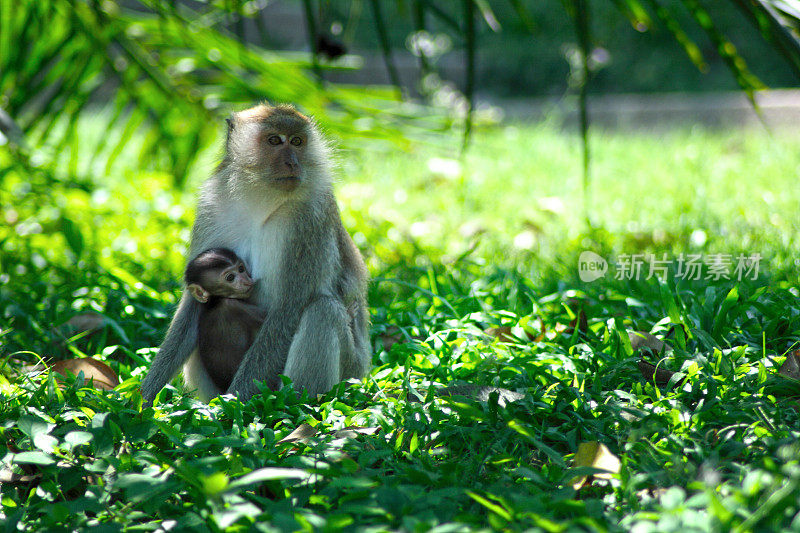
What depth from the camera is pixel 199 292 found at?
3068mm

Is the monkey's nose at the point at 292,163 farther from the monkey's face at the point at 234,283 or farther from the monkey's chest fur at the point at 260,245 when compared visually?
the monkey's face at the point at 234,283

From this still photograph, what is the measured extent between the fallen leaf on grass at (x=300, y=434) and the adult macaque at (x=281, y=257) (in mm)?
411

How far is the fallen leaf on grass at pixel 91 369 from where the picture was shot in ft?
10.2

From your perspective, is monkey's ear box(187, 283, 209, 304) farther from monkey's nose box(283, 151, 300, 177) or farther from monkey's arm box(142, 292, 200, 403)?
monkey's nose box(283, 151, 300, 177)

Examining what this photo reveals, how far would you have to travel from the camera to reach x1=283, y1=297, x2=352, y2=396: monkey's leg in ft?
9.86

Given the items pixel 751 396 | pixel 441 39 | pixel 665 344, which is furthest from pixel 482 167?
pixel 751 396

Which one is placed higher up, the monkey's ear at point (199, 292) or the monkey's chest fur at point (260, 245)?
the monkey's chest fur at point (260, 245)

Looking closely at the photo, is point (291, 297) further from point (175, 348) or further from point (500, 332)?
point (500, 332)

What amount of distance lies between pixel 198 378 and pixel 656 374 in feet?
5.98

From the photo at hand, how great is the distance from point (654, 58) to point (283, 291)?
10068mm

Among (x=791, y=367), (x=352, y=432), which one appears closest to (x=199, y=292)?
(x=352, y=432)

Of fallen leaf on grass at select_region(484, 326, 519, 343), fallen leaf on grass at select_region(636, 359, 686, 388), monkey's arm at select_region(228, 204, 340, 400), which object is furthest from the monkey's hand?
fallen leaf on grass at select_region(636, 359, 686, 388)

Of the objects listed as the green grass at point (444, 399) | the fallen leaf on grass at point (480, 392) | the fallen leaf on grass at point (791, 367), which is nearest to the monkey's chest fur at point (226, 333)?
the green grass at point (444, 399)

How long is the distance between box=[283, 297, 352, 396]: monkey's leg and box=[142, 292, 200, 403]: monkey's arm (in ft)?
1.47
